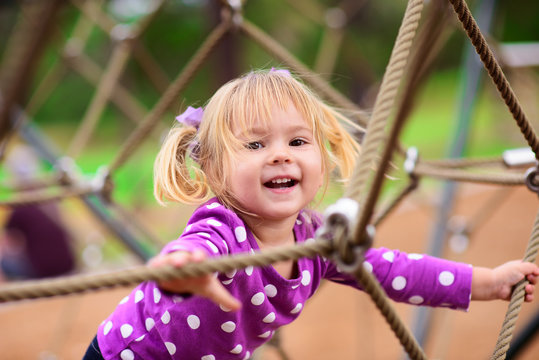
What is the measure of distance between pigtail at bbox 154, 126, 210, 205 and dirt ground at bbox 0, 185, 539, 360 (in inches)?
46.6

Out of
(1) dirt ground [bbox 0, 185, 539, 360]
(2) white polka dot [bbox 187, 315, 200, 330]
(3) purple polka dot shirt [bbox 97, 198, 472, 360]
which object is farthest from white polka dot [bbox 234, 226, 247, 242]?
(1) dirt ground [bbox 0, 185, 539, 360]

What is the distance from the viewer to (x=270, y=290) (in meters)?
0.68

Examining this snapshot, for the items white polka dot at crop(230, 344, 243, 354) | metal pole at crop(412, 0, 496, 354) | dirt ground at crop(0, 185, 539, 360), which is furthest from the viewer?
dirt ground at crop(0, 185, 539, 360)

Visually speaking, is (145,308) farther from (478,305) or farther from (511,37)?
(511,37)

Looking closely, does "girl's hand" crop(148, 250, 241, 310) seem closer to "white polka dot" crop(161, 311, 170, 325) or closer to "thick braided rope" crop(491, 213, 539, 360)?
"white polka dot" crop(161, 311, 170, 325)

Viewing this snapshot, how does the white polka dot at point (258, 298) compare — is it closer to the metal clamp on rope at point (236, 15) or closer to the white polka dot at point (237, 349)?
the white polka dot at point (237, 349)

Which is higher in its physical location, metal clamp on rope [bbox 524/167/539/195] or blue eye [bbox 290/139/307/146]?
blue eye [bbox 290/139/307/146]

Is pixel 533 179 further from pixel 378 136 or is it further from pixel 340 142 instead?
pixel 378 136

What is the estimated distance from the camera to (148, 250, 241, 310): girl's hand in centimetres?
49

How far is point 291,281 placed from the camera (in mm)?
688

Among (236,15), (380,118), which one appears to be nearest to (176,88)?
(236,15)

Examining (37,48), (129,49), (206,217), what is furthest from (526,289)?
(129,49)

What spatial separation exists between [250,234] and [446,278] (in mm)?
249

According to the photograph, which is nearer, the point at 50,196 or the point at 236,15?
the point at 236,15
